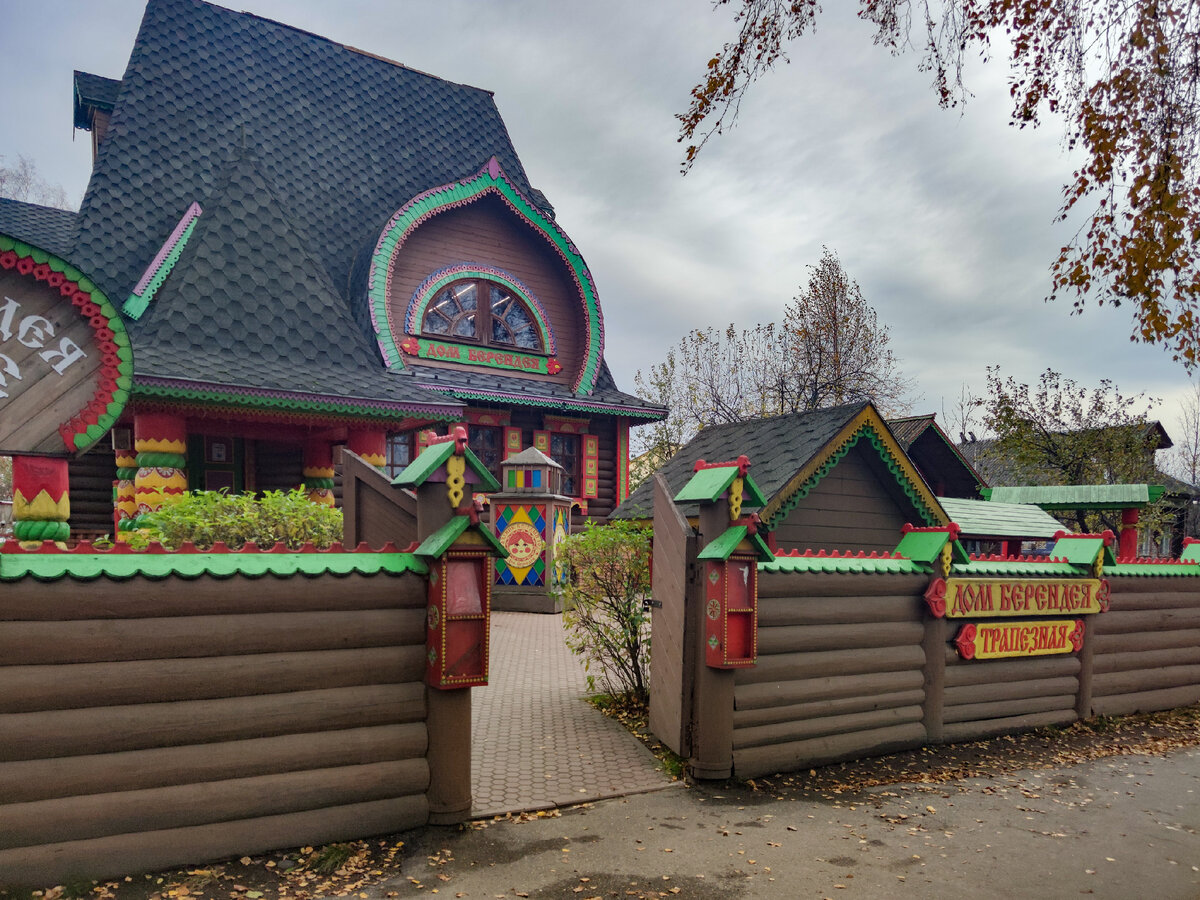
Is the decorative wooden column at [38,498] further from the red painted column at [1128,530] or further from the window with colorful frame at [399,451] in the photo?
the red painted column at [1128,530]

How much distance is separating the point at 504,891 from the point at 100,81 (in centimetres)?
1765

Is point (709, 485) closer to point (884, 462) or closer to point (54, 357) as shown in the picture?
point (54, 357)

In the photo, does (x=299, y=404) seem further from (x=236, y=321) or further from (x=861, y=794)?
(x=861, y=794)

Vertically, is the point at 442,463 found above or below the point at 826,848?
above

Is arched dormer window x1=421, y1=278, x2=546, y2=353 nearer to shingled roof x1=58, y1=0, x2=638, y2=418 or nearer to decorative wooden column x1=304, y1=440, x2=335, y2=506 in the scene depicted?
shingled roof x1=58, y1=0, x2=638, y2=418

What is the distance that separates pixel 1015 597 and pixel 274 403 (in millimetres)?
9608

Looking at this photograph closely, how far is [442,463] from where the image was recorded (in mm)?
4934

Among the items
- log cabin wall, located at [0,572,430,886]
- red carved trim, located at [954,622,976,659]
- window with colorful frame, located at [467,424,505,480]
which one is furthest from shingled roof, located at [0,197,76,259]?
red carved trim, located at [954,622,976,659]

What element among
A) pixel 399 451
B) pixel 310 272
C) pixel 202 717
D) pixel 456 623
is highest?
pixel 310 272

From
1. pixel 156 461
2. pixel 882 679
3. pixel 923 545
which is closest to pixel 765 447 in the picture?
pixel 923 545

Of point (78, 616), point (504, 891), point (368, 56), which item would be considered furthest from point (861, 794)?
point (368, 56)

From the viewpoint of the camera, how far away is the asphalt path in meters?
4.36

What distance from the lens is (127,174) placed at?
1375cm

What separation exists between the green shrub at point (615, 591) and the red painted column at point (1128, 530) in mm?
9962
